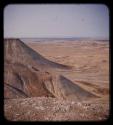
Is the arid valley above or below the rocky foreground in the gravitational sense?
above

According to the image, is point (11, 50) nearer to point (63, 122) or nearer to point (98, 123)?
point (63, 122)

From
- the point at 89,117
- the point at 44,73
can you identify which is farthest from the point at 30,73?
the point at 89,117

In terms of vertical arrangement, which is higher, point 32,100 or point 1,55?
point 1,55

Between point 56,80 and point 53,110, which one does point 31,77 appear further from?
point 53,110

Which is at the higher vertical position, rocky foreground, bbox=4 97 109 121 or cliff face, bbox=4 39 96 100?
cliff face, bbox=4 39 96 100

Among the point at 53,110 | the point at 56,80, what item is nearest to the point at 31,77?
the point at 56,80
